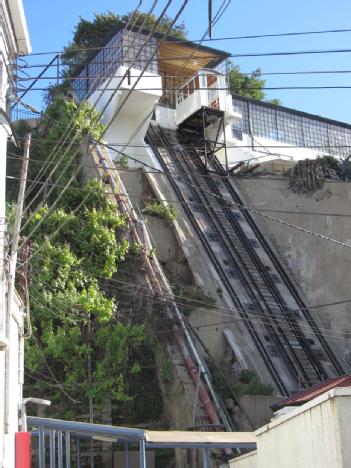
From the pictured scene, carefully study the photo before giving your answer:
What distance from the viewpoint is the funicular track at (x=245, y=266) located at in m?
21.8

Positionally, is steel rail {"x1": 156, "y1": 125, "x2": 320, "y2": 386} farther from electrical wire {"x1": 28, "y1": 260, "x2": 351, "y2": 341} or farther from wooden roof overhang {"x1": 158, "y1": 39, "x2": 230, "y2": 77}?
wooden roof overhang {"x1": 158, "y1": 39, "x2": 230, "y2": 77}

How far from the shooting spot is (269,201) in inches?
1131

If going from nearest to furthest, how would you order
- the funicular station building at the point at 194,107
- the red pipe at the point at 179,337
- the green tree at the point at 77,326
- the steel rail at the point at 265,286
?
the red pipe at the point at 179,337 → the green tree at the point at 77,326 → the steel rail at the point at 265,286 → the funicular station building at the point at 194,107

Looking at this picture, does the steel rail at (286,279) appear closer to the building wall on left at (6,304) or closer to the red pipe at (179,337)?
the red pipe at (179,337)

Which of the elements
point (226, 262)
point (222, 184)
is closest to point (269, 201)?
point (222, 184)

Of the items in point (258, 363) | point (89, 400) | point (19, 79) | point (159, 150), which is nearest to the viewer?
point (19, 79)

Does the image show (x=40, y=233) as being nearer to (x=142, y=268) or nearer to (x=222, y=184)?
(x=142, y=268)

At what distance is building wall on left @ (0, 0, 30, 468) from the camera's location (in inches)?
436

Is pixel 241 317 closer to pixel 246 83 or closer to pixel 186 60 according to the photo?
pixel 186 60

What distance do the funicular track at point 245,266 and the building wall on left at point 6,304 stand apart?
9479 mm

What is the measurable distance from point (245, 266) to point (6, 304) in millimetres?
14551

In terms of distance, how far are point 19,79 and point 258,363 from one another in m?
11.3

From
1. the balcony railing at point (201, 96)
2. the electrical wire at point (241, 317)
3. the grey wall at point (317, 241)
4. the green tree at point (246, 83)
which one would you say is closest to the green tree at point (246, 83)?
the green tree at point (246, 83)

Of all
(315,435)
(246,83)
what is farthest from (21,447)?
(246,83)
